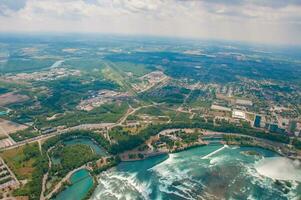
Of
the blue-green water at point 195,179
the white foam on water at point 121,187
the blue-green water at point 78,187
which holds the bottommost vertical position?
the blue-green water at point 78,187

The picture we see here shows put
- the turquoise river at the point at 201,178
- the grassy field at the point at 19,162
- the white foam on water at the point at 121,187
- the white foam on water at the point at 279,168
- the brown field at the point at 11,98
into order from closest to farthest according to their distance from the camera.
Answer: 1. the white foam on water at the point at 121,187
2. the turquoise river at the point at 201,178
3. the grassy field at the point at 19,162
4. the white foam on water at the point at 279,168
5. the brown field at the point at 11,98

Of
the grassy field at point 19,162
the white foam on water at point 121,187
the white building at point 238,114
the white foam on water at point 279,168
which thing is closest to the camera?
the white foam on water at point 121,187

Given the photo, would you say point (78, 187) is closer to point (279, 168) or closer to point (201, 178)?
point (201, 178)

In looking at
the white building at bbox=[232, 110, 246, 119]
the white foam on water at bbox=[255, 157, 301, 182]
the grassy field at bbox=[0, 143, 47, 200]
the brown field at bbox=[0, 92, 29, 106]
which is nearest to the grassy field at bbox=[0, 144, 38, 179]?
the grassy field at bbox=[0, 143, 47, 200]

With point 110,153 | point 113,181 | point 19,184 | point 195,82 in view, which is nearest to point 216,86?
point 195,82

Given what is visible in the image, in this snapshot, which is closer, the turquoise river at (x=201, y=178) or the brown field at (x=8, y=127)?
the turquoise river at (x=201, y=178)

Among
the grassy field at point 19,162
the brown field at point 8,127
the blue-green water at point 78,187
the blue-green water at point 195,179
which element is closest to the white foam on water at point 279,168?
the blue-green water at point 195,179

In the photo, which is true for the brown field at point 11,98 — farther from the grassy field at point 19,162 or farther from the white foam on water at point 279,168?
the white foam on water at point 279,168
